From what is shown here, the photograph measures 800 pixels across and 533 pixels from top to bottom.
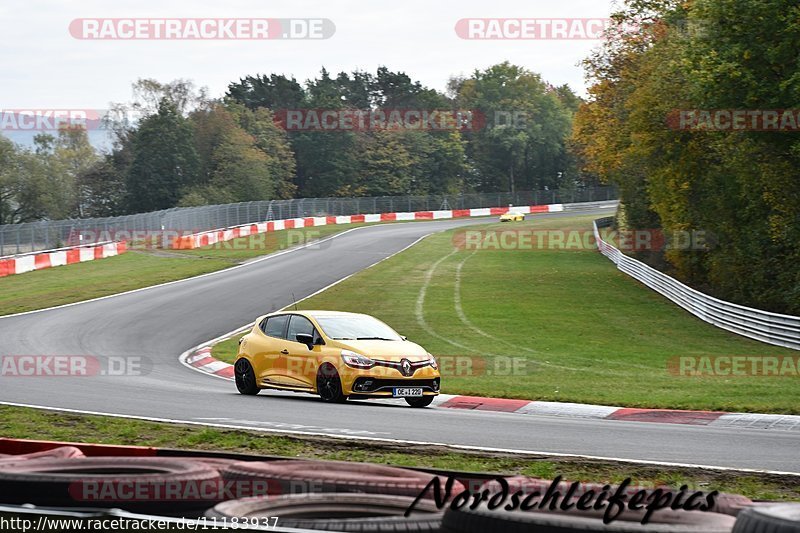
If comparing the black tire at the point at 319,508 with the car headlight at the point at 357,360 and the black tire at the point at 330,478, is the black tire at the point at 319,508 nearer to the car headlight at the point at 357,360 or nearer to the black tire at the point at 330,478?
the black tire at the point at 330,478

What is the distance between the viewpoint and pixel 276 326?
17.0 m

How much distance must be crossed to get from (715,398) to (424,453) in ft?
25.7

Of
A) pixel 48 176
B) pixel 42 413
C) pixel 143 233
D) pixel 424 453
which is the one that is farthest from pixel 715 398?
pixel 48 176

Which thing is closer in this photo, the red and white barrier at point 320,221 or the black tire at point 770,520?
the black tire at point 770,520

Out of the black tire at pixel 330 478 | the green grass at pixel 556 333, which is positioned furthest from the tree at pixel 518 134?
the black tire at pixel 330 478

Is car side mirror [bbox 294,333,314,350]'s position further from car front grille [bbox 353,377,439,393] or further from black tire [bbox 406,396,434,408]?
black tire [bbox 406,396,434,408]

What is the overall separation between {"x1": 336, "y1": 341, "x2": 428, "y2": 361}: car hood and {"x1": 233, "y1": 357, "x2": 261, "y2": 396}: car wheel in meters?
1.97

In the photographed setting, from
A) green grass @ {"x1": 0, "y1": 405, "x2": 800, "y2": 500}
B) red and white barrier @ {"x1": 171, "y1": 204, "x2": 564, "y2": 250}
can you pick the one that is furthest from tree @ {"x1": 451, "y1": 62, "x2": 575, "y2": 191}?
green grass @ {"x1": 0, "y1": 405, "x2": 800, "y2": 500}

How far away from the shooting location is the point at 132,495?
6625 mm

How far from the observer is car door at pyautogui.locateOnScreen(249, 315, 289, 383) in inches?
655

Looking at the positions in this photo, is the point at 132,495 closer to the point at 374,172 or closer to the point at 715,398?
the point at 715,398

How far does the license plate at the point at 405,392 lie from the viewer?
15.5m

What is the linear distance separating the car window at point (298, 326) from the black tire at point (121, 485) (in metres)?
9.24

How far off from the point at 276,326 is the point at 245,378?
1.01 meters
